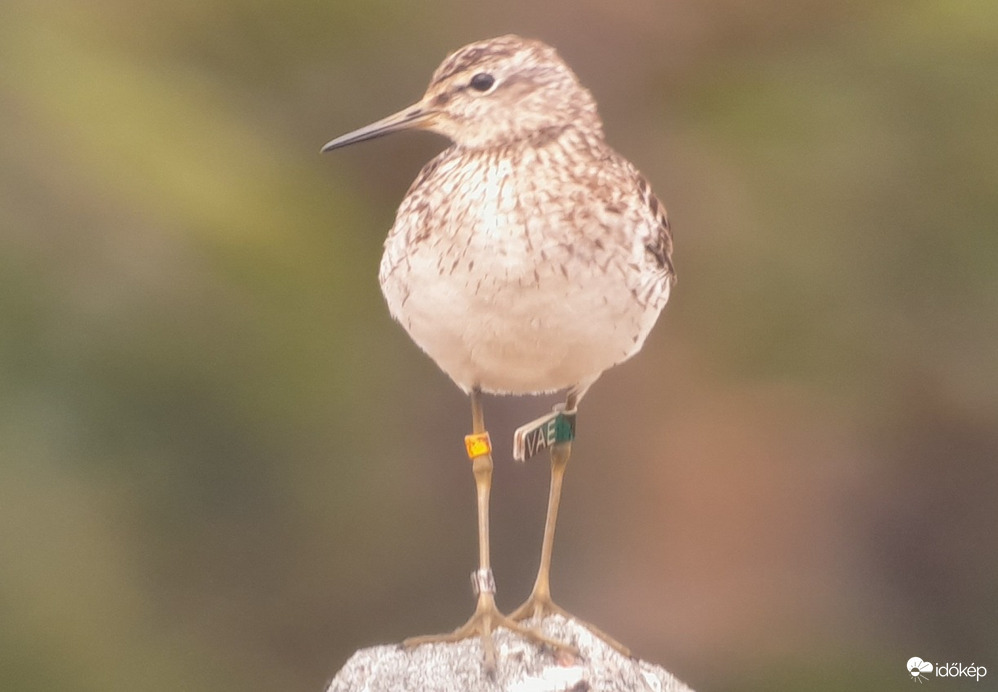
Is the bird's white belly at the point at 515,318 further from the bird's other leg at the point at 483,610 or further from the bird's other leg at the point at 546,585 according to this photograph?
the bird's other leg at the point at 546,585

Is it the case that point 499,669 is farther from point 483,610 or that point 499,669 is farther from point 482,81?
point 482,81

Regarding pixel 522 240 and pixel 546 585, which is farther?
pixel 546 585

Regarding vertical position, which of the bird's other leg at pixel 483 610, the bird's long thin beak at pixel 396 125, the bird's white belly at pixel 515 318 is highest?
the bird's long thin beak at pixel 396 125

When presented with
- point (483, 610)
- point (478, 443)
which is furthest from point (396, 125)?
point (483, 610)

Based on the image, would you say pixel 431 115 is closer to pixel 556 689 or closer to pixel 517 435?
pixel 517 435

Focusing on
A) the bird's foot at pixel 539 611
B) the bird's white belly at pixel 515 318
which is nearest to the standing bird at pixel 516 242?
the bird's white belly at pixel 515 318

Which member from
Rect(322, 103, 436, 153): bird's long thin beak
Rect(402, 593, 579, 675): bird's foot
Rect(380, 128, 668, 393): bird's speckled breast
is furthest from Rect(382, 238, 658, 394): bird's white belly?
Rect(402, 593, 579, 675): bird's foot

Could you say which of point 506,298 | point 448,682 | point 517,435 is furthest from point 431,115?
point 448,682
